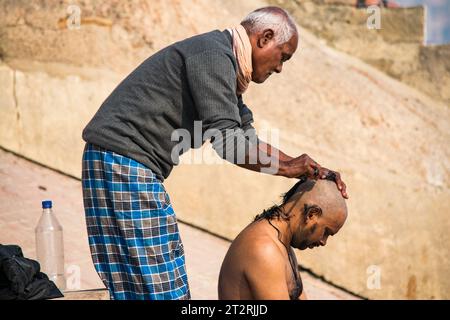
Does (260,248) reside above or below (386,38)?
below

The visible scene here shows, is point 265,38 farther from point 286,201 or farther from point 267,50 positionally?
point 286,201

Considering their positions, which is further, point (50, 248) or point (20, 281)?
point (50, 248)

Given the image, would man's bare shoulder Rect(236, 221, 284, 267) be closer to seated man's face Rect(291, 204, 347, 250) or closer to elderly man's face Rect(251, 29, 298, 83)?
seated man's face Rect(291, 204, 347, 250)

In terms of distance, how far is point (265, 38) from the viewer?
3102 millimetres

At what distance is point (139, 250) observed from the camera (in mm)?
3139

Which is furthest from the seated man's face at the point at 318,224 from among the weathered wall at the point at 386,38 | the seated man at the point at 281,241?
the weathered wall at the point at 386,38

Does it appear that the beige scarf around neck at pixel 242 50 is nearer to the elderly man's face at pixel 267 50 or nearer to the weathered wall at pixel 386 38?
the elderly man's face at pixel 267 50

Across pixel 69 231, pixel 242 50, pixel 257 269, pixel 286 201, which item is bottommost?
pixel 69 231

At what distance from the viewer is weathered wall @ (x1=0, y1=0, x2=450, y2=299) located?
22.1 feet

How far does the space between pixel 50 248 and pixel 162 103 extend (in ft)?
7.56

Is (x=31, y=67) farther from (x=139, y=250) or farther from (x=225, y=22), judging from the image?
(x=139, y=250)

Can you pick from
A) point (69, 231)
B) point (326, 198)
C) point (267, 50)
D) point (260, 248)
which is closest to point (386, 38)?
point (69, 231)

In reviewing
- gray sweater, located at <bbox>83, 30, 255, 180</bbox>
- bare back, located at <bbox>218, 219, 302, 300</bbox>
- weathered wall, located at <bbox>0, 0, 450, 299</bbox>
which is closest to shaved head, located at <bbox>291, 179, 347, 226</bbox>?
bare back, located at <bbox>218, 219, 302, 300</bbox>
